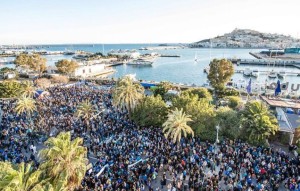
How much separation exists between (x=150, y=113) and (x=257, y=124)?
11310mm

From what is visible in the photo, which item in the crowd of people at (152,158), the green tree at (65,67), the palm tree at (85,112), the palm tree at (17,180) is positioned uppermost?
the green tree at (65,67)

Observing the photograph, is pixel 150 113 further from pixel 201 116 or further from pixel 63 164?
pixel 63 164

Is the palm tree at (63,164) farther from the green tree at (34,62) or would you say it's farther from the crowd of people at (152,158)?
the green tree at (34,62)

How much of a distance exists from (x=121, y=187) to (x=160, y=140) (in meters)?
7.73

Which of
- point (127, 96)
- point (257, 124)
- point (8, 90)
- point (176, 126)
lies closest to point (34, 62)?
point (8, 90)

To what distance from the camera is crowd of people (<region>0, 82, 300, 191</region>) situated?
1747cm

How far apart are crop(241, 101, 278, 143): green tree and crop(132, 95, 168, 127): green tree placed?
898 cm

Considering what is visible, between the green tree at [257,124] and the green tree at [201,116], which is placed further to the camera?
the green tree at [201,116]

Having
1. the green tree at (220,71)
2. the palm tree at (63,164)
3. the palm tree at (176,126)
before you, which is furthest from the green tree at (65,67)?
the palm tree at (63,164)

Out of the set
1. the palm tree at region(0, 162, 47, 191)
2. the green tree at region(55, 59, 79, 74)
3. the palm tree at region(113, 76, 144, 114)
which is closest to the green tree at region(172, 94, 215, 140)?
the palm tree at region(113, 76, 144, 114)

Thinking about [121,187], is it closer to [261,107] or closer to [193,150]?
[193,150]

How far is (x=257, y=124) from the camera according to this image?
23.2 meters

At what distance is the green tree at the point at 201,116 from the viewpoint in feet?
82.9

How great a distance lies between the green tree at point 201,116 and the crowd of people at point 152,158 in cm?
122
